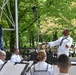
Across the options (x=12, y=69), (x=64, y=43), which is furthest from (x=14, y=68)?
(x=64, y=43)

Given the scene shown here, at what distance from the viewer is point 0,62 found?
7.05m

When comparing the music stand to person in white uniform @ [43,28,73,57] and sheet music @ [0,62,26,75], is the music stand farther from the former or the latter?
person in white uniform @ [43,28,73,57]

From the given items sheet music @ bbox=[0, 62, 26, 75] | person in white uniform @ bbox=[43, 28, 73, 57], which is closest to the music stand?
sheet music @ bbox=[0, 62, 26, 75]

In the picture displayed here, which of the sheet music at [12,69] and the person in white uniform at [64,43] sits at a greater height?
the person in white uniform at [64,43]

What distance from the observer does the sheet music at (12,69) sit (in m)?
6.27

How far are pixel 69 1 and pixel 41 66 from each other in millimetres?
18872

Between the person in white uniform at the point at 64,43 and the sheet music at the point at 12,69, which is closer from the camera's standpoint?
the sheet music at the point at 12,69

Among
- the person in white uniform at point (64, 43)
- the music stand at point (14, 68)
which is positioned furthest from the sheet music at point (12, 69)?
the person in white uniform at point (64, 43)

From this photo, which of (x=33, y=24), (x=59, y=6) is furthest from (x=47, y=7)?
(x=33, y=24)

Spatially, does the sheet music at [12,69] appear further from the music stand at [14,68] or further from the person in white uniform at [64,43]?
the person in white uniform at [64,43]

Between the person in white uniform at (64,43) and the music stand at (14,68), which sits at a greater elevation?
the person in white uniform at (64,43)

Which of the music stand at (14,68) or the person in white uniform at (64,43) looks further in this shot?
the person in white uniform at (64,43)

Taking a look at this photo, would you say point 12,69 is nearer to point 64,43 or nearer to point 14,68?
point 14,68

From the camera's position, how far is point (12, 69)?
6.41 meters
